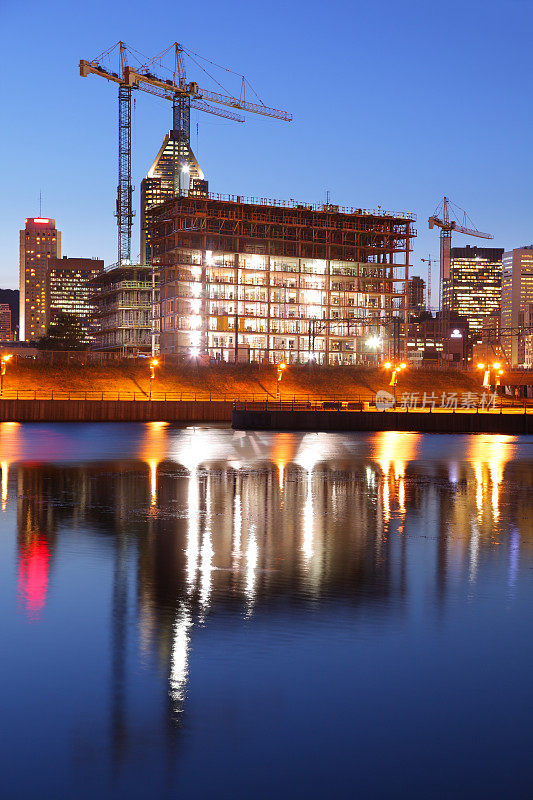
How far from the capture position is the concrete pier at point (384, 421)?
70.8 m

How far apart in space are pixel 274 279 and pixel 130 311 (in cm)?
2787

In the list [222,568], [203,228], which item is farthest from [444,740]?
[203,228]

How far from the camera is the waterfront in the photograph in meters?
9.32

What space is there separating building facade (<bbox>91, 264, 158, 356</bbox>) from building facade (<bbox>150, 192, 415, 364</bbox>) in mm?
9902

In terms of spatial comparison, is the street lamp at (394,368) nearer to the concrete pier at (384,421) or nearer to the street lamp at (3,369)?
the concrete pier at (384,421)

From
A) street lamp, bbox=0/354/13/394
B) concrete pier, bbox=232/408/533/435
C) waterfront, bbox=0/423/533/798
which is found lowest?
waterfront, bbox=0/423/533/798

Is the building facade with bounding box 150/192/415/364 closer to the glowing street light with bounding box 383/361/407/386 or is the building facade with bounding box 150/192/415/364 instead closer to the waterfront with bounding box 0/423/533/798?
the glowing street light with bounding box 383/361/407/386

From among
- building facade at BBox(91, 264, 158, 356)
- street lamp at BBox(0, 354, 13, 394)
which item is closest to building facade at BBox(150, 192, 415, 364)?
building facade at BBox(91, 264, 158, 356)

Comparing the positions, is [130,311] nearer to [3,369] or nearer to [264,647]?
[3,369]

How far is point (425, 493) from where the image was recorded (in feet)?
109

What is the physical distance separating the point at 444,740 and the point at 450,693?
1.50 m

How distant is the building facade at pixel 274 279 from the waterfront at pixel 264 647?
10117 cm

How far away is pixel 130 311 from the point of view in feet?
497

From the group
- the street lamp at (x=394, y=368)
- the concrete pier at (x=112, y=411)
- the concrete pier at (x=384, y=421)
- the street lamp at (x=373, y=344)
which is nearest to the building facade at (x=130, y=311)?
the street lamp at (x=373, y=344)
